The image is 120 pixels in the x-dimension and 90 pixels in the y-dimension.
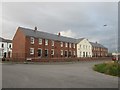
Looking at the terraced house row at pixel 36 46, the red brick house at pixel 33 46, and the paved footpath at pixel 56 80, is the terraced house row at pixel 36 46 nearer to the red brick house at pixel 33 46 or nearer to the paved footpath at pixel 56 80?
the red brick house at pixel 33 46

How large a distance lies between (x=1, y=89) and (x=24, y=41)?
121 ft

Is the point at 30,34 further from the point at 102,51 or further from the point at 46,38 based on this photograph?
the point at 102,51

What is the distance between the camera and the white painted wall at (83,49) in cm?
6772

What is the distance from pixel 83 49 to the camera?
232 feet

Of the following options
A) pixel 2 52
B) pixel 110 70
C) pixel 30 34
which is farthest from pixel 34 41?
pixel 110 70

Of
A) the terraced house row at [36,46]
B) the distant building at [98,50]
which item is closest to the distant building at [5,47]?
the terraced house row at [36,46]

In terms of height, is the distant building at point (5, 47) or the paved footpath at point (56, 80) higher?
the distant building at point (5, 47)

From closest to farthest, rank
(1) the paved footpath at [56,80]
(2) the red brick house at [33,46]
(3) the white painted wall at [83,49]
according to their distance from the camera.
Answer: (1) the paved footpath at [56,80] → (2) the red brick house at [33,46] → (3) the white painted wall at [83,49]

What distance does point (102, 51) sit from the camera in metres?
92.9

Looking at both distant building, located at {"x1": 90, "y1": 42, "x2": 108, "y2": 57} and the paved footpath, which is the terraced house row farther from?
the paved footpath

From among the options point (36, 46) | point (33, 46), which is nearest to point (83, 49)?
point (36, 46)

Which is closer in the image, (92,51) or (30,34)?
(30,34)

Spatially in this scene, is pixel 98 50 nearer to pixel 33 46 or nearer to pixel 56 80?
pixel 33 46

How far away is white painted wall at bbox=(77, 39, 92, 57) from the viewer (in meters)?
67.7
